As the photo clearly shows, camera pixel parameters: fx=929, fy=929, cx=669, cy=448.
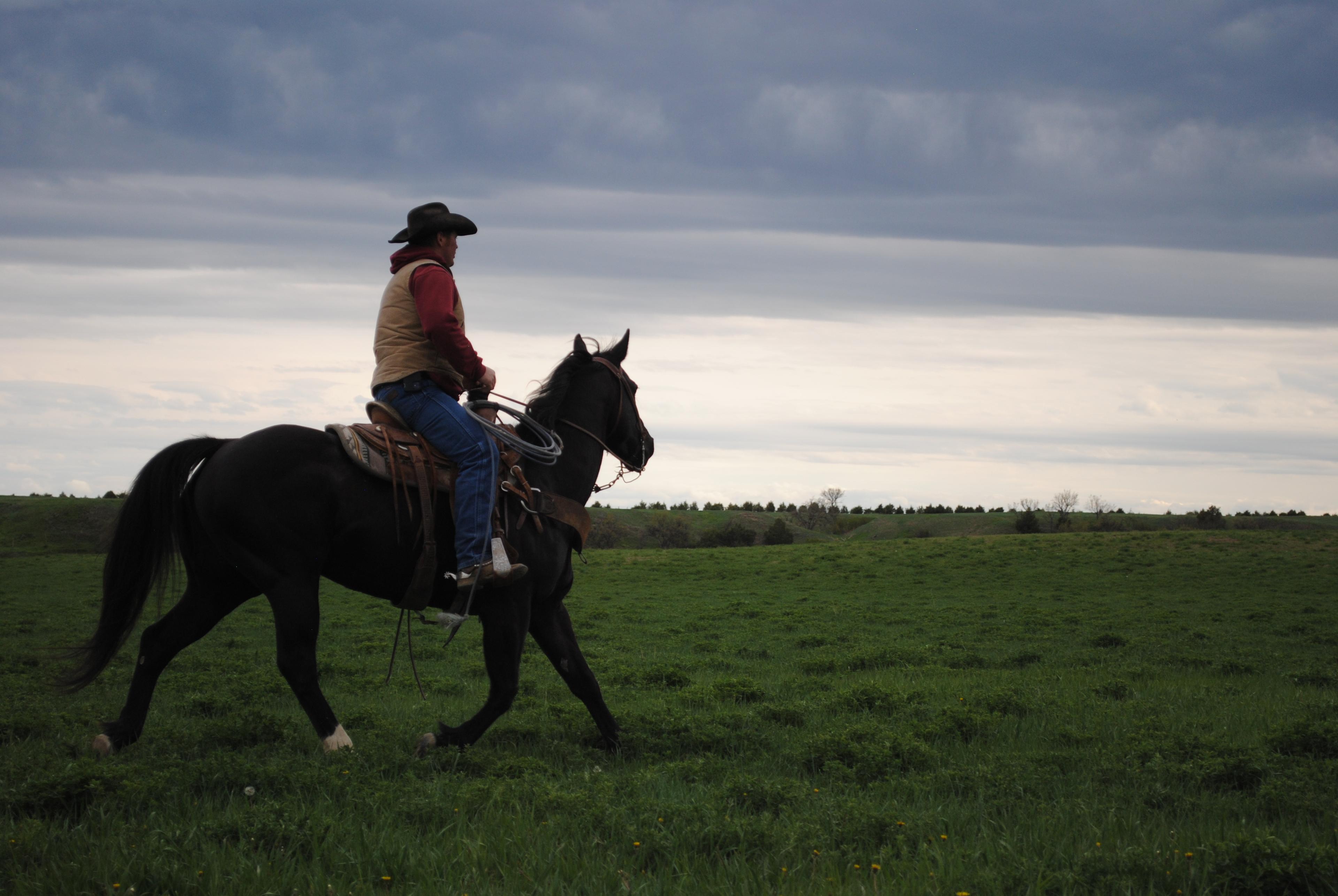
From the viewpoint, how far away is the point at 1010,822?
491 cm

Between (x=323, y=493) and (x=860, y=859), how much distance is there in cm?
399

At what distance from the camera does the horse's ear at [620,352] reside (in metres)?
7.76

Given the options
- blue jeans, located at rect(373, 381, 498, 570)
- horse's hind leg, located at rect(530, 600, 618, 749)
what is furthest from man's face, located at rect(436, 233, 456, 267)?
horse's hind leg, located at rect(530, 600, 618, 749)

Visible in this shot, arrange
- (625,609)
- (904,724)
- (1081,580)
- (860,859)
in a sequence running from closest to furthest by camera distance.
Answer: (860,859)
(904,724)
(625,609)
(1081,580)

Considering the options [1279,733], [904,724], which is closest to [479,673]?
[904,724]

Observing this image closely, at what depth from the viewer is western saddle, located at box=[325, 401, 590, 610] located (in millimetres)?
6262

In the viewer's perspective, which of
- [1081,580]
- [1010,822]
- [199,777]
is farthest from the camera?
[1081,580]

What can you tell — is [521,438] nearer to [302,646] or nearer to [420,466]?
[420,466]

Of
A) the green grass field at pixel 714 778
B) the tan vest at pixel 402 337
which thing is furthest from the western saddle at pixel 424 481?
the green grass field at pixel 714 778

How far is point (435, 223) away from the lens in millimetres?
6715

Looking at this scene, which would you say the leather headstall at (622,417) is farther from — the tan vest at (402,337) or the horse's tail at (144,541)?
the horse's tail at (144,541)

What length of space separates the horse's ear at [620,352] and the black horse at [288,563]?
134 centimetres

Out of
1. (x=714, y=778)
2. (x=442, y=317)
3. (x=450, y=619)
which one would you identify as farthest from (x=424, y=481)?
(x=714, y=778)

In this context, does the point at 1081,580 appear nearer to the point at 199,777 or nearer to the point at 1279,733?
the point at 1279,733
